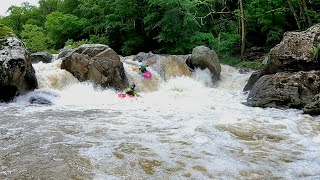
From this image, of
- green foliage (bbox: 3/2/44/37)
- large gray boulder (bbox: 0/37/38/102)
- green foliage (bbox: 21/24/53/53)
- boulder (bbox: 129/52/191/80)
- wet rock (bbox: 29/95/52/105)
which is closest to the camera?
large gray boulder (bbox: 0/37/38/102)

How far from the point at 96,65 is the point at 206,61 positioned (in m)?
4.76

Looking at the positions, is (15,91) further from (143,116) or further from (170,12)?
(170,12)

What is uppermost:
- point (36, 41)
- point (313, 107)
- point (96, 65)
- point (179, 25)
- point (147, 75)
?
point (179, 25)

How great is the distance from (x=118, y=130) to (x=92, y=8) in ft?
48.5

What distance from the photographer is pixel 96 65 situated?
11.3 m

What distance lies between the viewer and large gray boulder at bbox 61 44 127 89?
11.2 metres

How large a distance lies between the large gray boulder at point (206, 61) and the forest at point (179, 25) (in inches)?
93.7

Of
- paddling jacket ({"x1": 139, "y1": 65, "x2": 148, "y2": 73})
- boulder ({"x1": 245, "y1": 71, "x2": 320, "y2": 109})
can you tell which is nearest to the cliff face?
boulder ({"x1": 245, "y1": 71, "x2": 320, "y2": 109})

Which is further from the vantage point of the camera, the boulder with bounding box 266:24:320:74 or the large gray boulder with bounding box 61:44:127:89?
the large gray boulder with bounding box 61:44:127:89

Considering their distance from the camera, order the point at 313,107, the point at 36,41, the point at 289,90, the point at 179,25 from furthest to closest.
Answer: the point at 36,41, the point at 179,25, the point at 289,90, the point at 313,107

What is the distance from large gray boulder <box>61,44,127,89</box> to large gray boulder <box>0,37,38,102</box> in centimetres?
181

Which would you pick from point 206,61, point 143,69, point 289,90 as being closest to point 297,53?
point 289,90

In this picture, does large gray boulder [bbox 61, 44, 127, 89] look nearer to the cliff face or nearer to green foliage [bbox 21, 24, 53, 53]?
the cliff face

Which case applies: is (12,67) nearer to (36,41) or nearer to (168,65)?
(168,65)
